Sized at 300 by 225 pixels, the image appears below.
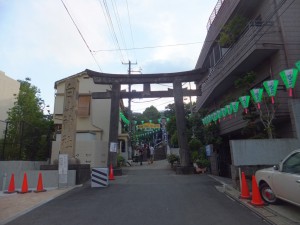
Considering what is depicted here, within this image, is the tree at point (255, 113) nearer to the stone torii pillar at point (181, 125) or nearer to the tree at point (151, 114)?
the stone torii pillar at point (181, 125)

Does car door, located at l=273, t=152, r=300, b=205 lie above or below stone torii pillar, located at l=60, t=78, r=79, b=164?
below

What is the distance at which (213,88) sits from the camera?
17.8 meters

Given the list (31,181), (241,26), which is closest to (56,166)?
(31,181)

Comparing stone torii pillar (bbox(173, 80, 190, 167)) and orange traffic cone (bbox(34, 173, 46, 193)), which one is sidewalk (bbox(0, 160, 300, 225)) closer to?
orange traffic cone (bbox(34, 173, 46, 193))

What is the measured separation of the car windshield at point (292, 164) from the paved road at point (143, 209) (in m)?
1.48

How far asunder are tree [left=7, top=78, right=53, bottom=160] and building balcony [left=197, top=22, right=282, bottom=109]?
39.4 ft

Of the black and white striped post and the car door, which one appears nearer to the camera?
the car door

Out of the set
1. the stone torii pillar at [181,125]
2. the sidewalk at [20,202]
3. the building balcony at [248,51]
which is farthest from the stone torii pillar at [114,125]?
the building balcony at [248,51]

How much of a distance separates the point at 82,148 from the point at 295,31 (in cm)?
1549

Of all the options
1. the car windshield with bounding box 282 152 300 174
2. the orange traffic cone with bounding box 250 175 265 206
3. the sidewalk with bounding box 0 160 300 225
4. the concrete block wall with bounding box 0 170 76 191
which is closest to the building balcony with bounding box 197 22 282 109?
the sidewalk with bounding box 0 160 300 225

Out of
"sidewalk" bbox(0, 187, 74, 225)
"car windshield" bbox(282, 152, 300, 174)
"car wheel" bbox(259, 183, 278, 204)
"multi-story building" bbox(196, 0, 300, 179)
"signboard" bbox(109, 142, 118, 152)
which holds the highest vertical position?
"multi-story building" bbox(196, 0, 300, 179)

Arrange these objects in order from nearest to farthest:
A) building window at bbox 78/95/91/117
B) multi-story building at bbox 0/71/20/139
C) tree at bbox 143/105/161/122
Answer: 1. building window at bbox 78/95/91/117
2. multi-story building at bbox 0/71/20/139
3. tree at bbox 143/105/161/122

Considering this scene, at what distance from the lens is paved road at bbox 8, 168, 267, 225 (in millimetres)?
6461

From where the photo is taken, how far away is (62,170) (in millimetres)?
12453
